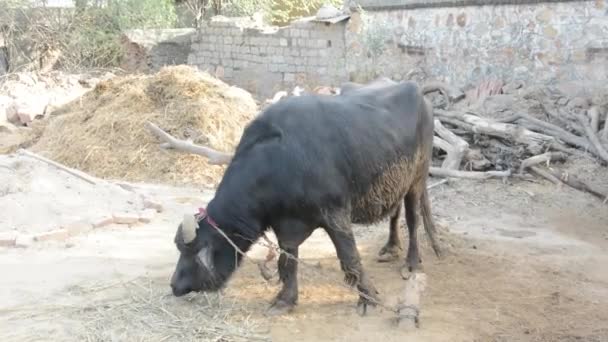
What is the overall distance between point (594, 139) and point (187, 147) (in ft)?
18.9

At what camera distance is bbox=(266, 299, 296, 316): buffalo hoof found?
5191 mm

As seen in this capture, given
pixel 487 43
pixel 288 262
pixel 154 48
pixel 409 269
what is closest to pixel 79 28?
pixel 154 48

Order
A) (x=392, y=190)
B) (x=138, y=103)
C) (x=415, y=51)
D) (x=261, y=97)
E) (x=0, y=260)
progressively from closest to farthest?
(x=392, y=190), (x=0, y=260), (x=138, y=103), (x=415, y=51), (x=261, y=97)

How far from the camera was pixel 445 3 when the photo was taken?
12.8 metres

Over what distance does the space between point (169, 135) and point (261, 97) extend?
6667 millimetres

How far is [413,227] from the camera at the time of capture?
246 inches

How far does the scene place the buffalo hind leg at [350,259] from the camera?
5.06 m

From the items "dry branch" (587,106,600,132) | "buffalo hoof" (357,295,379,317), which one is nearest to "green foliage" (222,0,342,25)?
"dry branch" (587,106,600,132)

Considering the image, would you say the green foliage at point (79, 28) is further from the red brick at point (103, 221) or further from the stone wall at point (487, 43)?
the red brick at point (103, 221)

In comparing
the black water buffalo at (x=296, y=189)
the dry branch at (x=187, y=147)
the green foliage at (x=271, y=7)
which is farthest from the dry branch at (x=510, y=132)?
the green foliage at (x=271, y=7)

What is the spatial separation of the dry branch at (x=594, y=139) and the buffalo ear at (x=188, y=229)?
6543 mm

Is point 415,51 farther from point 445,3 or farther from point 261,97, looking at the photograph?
point 261,97

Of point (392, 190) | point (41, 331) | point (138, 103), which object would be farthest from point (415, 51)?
point (41, 331)

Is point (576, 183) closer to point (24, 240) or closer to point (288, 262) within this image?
point (288, 262)
